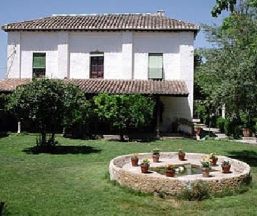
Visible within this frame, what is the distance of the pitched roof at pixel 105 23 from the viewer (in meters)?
29.5

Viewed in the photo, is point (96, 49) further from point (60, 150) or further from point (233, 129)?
point (60, 150)

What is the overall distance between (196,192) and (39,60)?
21.9 metres

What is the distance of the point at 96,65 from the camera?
1202 inches

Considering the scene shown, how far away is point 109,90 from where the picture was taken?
27.0 metres

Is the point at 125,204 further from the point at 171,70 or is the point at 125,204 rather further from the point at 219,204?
the point at 171,70

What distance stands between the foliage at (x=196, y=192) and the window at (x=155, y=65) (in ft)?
60.4

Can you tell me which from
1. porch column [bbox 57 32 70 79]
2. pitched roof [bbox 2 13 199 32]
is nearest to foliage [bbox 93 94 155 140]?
porch column [bbox 57 32 70 79]

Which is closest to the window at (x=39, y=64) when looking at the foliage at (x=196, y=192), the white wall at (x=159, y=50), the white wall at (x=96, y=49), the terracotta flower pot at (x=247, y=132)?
the white wall at (x=96, y=49)

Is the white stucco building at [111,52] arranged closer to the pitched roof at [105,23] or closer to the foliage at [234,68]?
the pitched roof at [105,23]

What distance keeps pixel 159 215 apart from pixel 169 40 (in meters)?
20.8

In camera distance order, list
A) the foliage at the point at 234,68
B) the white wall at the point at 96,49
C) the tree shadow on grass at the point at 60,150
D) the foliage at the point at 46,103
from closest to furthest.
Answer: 1. the foliage at the point at 234,68
2. the foliage at the point at 46,103
3. the tree shadow on grass at the point at 60,150
4. the white wall at the point at 96,49

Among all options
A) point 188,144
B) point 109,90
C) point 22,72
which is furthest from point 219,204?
point 22,72

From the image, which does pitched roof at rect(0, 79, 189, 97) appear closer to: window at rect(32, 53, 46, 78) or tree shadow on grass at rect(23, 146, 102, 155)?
window at rect(32, 53, 46, 78)

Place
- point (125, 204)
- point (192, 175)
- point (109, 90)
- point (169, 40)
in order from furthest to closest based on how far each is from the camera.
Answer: point (169, 40) → point (109, 90) → point (192, 175) → point (125, 204)
